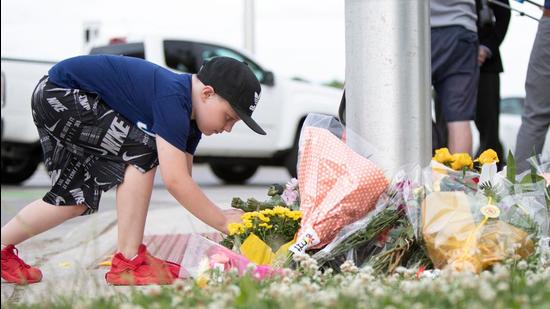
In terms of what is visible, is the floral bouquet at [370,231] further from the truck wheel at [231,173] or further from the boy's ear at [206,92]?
the truck wheel at [231,173]

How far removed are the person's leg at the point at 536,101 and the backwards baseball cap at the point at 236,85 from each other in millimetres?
1947

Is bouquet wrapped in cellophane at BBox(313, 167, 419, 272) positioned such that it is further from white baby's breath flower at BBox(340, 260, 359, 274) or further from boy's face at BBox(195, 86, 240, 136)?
boy's face at BBox(195, 86, 240, 136)

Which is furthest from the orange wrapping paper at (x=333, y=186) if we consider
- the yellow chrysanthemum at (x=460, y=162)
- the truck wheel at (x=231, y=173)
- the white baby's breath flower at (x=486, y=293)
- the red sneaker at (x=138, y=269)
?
the truck wheel at (x=231, y=173)

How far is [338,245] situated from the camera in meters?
3.49

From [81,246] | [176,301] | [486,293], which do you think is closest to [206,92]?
[176,301]

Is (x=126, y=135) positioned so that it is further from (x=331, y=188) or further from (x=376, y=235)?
(x=376, y=235)

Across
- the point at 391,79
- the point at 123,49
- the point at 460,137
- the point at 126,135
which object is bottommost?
the point at 123,49

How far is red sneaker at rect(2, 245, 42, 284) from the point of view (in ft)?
12.5

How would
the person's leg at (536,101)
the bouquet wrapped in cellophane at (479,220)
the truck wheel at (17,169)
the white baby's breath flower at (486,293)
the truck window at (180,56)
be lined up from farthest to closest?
the truck wheel at (17,169) < the truck window at (180,56) < the person's leg at (536,101) < the bouquet wrapped in cellophane at (479,220) < the white baby's breath flower at (486,293)

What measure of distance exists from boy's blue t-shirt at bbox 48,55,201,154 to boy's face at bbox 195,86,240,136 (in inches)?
2.5

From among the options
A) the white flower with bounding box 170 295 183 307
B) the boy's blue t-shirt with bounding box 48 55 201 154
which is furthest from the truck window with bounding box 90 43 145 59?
the white flower with bounding box 170 295 183 307

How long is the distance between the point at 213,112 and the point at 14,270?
3.38 feet

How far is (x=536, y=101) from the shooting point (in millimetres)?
5262

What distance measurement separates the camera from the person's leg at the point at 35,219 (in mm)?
4027
